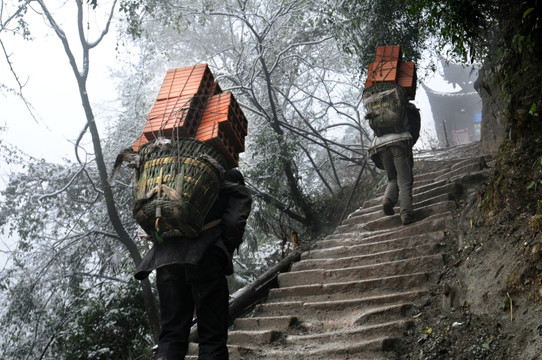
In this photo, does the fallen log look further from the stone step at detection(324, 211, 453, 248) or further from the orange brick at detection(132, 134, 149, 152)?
the orange brick at detection(132, 134, 149, 152)

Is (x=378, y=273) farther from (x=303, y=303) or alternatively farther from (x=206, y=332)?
(x=206, y=332)

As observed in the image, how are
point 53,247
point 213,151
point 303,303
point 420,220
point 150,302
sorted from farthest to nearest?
point 53,247 < point 150,302 < point 420,220 < point 303,303 < point 213,151

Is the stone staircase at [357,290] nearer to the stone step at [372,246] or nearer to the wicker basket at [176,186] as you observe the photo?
the stone step at [372,246]

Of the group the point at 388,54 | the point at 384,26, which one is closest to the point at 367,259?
the point at 388,54

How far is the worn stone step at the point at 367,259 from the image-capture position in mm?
5163

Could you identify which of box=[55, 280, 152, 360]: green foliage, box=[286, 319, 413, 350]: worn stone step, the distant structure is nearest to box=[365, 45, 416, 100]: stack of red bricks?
box=[286, 319, 413, 350]: worn stone step

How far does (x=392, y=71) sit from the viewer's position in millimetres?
6301

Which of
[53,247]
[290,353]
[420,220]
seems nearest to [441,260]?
[420,220]

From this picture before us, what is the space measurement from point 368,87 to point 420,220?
5.86 feet

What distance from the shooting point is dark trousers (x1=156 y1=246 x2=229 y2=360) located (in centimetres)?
332

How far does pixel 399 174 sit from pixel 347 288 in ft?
5.75

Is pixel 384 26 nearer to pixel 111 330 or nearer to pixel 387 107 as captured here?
pixel 387 107

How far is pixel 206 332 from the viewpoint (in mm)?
3354

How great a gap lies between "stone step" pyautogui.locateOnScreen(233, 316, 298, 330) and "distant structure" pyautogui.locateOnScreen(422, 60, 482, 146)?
22.0 metres
